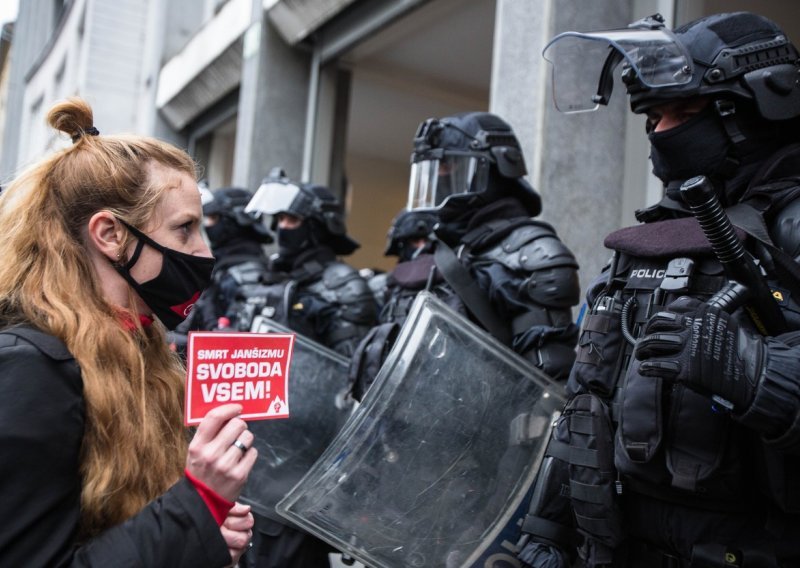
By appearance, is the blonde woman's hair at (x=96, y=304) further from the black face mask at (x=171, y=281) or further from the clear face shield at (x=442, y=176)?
the clear face shield at (x=442, y=176)

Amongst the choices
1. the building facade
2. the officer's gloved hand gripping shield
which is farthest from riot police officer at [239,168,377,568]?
the officer's gloved hand gripping shield

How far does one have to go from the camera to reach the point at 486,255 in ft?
9.82

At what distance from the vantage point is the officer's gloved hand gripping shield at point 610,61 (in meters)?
1.86

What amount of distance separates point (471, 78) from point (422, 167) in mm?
5012

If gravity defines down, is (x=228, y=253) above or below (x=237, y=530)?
above

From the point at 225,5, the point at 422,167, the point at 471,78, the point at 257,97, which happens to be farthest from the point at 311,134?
the point at 422,167

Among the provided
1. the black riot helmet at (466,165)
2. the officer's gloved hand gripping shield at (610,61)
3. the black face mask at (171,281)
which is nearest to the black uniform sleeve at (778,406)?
the officer's gloved hand gripping shield at (610,61)

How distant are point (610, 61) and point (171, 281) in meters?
1.34

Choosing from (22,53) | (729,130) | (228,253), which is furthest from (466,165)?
(22,53)

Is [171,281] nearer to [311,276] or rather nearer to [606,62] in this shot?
[606,62]

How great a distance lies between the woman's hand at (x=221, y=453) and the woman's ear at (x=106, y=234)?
39cm

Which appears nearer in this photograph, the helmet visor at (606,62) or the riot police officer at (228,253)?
the helmet visor at (606,62)

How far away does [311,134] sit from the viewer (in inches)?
322

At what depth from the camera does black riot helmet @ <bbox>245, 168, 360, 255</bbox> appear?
190 inches
